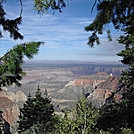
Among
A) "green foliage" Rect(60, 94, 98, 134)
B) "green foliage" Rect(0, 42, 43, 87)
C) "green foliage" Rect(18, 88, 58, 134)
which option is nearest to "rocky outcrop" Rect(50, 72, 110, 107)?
"green foliage" Rect(18, 88, 58, 134)

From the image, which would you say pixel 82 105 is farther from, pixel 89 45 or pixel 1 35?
pixel 1 35

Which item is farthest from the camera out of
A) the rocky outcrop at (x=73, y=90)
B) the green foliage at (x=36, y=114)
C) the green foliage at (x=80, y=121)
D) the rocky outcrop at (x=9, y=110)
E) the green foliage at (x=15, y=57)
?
the rocky outcrop at (x=73, y=90)

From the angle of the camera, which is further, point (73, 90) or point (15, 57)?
point (73, 90)

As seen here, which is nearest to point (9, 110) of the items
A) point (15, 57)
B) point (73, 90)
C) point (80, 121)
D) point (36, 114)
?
point (36, 114)

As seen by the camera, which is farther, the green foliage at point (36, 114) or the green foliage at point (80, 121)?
the green foliage at point (36, 114)

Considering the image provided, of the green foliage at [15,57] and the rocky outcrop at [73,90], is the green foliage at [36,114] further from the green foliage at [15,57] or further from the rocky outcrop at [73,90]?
the rocky outcrop at [73,90]

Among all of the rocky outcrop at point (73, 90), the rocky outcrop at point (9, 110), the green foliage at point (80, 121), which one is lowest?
the rocky outcrop at point (73, 90)

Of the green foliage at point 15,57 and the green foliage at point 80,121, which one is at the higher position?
the green foliage at point 15,57

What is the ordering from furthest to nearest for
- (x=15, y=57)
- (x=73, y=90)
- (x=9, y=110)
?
(x=73, y=90) < (x=9, y=110) < (x=15, y=57)

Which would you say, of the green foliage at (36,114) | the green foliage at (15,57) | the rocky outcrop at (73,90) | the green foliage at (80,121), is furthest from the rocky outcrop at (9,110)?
the rocky outcrop at (73,90)

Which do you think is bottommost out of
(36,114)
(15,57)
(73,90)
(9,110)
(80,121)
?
(73,90)

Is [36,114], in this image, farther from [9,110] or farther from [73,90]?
[73,90]

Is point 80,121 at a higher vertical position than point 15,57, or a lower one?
lower

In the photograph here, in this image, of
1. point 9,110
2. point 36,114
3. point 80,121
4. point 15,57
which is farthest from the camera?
point 9,110
